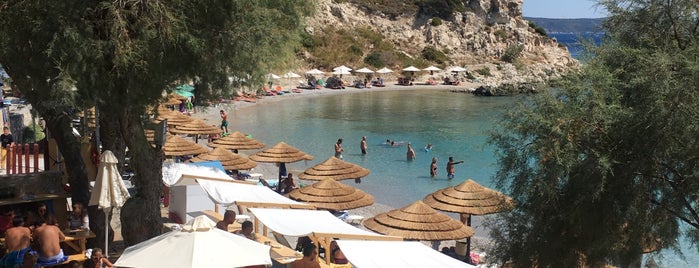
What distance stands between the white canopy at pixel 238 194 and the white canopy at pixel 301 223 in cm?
66

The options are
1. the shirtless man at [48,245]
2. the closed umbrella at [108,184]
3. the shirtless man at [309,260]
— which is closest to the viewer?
the shirtless man at [309,260]

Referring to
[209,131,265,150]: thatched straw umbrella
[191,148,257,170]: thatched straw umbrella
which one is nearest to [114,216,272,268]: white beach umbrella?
[191,148,257,170]: thatched straw umbrella

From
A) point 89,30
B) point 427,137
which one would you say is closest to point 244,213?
point 89,30

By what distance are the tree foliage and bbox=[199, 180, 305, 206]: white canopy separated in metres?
4.55

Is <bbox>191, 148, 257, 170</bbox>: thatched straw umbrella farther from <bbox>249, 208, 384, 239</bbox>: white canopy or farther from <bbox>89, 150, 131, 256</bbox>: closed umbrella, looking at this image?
<bbox>89, 150, 131, 256</bbox>: closed umbrella

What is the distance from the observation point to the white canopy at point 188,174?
1260 centimetres

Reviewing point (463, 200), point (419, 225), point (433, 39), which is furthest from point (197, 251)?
point (433, 39)

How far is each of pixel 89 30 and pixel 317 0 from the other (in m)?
3.72

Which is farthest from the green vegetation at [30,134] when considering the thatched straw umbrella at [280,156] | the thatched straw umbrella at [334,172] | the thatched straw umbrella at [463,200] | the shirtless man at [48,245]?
the shirtless man at [48,245]

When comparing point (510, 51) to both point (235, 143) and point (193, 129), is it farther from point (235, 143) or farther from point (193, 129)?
point (235, 143)

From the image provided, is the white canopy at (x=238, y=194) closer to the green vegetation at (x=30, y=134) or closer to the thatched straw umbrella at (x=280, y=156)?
the thatched straw umbrella at (x=280, y=156)

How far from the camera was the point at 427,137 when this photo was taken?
33.8m

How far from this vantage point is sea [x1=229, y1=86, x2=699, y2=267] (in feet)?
75.4

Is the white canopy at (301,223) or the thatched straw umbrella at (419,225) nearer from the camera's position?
the white canopy at (301,223)
